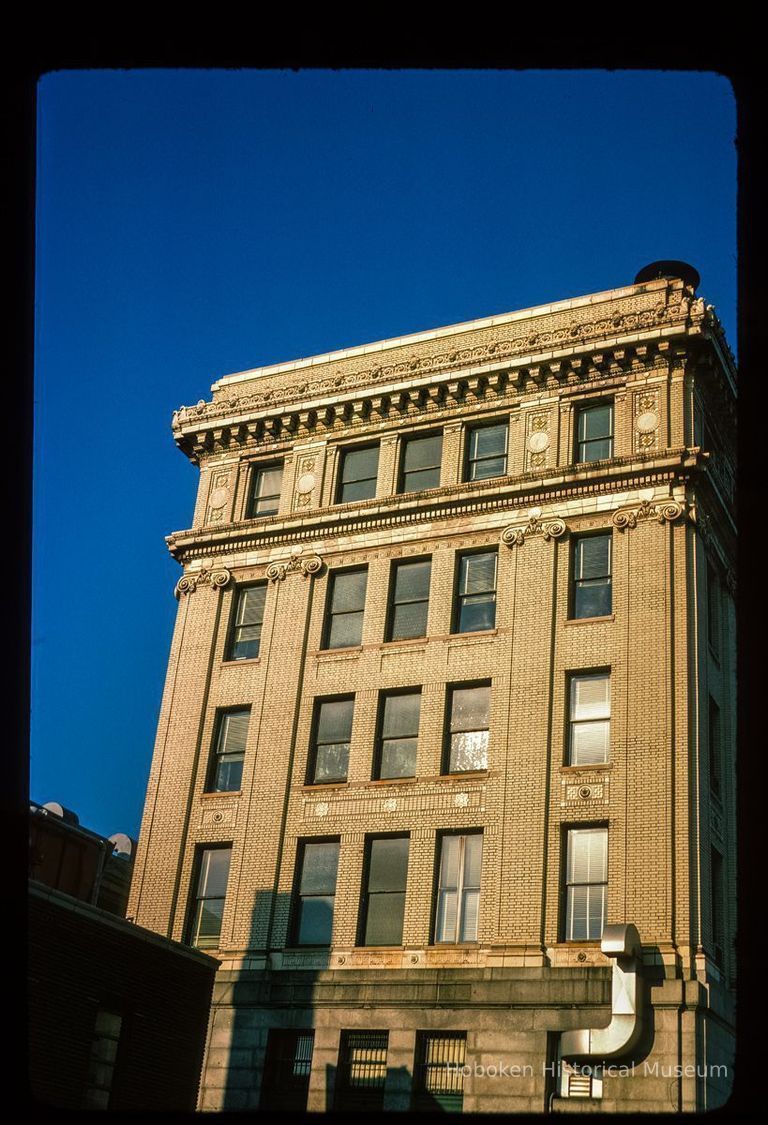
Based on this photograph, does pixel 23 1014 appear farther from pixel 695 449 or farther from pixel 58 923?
pixel 695 449

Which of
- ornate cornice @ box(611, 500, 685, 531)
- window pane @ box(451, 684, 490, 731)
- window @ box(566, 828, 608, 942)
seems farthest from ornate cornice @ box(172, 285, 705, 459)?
window @ box(566, 828, 608, 942)

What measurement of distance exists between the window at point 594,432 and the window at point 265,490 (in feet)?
31.2

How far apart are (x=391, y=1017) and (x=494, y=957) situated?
2807mm

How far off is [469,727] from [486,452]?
8.21 metres

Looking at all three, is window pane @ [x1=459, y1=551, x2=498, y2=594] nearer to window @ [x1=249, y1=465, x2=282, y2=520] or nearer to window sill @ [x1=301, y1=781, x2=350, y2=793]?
window sill @ [x1=301, y1=781, x2=350, y2=793]

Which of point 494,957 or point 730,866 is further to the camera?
point 730,866

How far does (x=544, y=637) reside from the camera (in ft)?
100

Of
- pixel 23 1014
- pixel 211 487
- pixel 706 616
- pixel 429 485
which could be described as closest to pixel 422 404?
pixel 429 485

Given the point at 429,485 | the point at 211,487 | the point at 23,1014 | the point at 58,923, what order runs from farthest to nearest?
the point at 211,487, the point at 429,485, the point at 58,923, the point at 23,1014

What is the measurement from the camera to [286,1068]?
28.7 meters

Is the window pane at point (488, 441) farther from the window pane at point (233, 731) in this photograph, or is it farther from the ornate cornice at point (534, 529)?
the window pane at point (233, 731)

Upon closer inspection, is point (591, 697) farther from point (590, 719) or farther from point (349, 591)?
point (349, 591)

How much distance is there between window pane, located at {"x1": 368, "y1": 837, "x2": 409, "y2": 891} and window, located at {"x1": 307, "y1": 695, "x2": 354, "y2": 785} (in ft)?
7.61

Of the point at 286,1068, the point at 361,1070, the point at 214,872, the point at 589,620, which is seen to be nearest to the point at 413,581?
the point at 589,620
